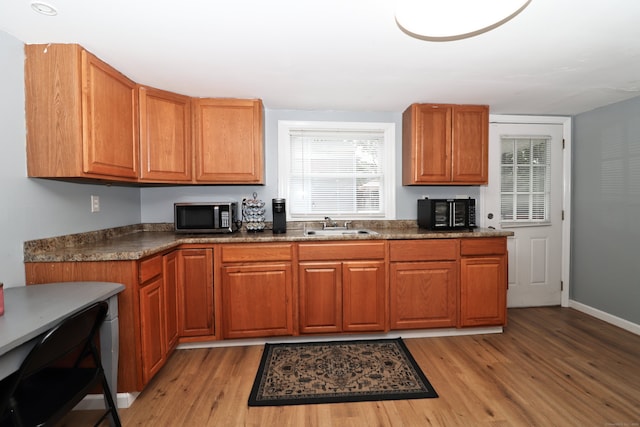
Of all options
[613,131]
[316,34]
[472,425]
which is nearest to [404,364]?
[472,425]

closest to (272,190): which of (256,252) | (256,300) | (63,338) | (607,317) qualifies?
(256,252)

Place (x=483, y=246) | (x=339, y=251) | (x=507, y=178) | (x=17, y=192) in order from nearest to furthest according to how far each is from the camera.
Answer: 1. (x=17, y=192)
2. (x=339, y=251)
3. (x=483, y=246)
4. (x=507, y=178)

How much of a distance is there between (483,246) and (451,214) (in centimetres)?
39

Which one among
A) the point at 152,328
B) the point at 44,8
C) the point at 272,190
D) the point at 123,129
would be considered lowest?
the point at 152,328

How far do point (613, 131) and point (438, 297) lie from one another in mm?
2425

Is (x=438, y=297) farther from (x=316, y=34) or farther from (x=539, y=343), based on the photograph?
(x=316, y=34)

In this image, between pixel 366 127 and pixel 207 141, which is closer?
pixel 207 141

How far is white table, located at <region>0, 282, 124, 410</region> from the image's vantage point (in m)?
1.02

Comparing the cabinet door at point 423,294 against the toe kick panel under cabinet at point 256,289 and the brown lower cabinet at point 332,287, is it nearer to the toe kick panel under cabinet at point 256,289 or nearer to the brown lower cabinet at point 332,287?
the brown lower cabinet at point 332,287

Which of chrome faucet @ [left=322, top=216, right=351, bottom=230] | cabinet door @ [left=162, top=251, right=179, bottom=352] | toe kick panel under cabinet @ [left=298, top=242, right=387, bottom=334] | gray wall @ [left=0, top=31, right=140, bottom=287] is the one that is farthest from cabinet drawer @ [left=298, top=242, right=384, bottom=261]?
gray wall @ [left=0, top=31, right=140, bottom=287]

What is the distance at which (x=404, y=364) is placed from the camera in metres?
2.22

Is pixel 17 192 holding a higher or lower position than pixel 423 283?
higher

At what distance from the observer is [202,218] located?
106 inches

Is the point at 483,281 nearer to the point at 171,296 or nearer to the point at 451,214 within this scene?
the point at 451,214
